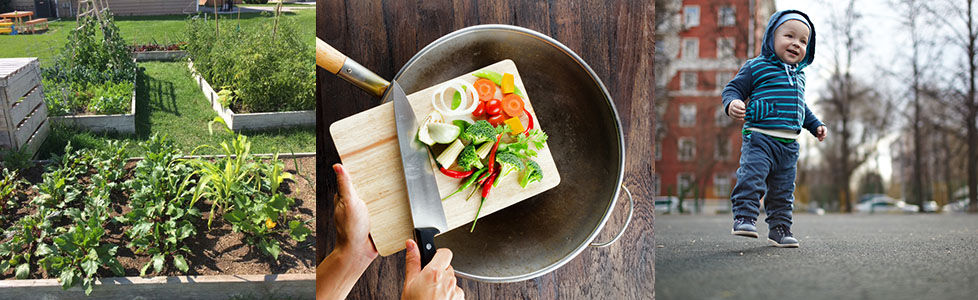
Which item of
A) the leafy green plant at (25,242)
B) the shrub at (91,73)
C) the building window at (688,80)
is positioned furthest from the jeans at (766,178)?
the building window at (688,80)

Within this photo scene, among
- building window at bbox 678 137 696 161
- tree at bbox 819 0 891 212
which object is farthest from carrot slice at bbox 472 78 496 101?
building window at bbox 678 137 696 161

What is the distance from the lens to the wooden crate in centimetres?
144

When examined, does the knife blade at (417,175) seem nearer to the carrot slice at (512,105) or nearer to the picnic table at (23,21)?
the carrot slice at (512,105)

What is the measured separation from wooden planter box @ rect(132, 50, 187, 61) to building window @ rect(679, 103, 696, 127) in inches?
161

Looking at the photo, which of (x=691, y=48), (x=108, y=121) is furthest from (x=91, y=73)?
(x=691, y=48)

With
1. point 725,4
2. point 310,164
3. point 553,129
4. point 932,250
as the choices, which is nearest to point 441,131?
point 553,129

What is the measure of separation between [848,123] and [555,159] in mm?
1913

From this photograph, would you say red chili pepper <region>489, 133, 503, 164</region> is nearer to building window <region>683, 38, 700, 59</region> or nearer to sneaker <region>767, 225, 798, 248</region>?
sneaker <region>767, 225, 798, 248</region>

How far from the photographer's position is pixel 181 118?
1603 mm

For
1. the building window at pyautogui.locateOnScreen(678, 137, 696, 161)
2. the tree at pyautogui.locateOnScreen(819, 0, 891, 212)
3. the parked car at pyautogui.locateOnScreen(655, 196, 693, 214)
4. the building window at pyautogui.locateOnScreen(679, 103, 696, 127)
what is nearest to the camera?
the tree at pyautogui.locateOnScreen(819, 0, 891, 212)

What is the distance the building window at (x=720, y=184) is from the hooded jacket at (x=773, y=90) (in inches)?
106

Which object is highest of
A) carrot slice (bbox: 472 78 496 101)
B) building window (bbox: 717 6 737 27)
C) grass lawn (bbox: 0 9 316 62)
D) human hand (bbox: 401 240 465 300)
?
building window (bbox: 717 6 737 27)

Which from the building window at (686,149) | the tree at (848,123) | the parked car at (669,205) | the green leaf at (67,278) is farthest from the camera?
the building window at (686,149)

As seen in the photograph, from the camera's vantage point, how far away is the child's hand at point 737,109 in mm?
1599
